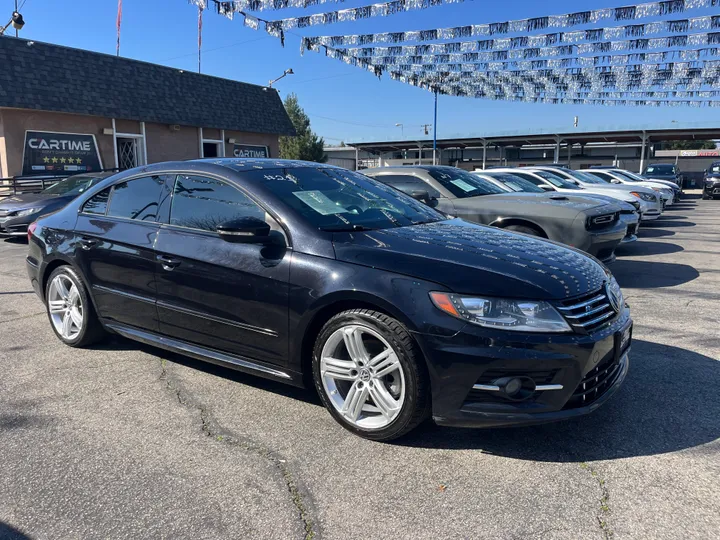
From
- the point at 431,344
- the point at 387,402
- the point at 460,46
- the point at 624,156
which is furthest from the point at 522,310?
the point at 624,156

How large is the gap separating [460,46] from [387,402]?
14879mm

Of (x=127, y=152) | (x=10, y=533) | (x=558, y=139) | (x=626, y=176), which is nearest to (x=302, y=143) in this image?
(x=558, y=139)

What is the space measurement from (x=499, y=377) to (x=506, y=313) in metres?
0.31

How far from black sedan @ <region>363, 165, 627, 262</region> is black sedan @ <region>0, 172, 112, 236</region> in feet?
21.3

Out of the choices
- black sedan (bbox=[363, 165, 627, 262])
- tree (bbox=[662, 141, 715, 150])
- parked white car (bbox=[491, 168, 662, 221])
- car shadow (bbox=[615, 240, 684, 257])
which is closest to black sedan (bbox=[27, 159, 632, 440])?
black sedan (bbox=[363, 165, 627, 262])

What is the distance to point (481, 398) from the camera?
2.69 m

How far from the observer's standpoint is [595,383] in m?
2.84

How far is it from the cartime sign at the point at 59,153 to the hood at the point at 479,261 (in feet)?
59.0

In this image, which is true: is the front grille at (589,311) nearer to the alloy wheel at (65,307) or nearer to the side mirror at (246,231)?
the side mirror at (246,231)

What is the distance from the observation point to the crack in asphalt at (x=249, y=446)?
235cm

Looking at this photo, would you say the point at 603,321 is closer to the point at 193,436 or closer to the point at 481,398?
the point at 481,398

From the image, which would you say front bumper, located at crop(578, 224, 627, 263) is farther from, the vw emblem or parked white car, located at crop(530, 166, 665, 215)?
parked white car, located at crop(530, 166, 665, 215)

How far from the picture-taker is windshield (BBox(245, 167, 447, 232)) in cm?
346

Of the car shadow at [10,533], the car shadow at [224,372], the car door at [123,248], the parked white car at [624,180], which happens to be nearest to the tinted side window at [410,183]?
the car door at [123,248]
